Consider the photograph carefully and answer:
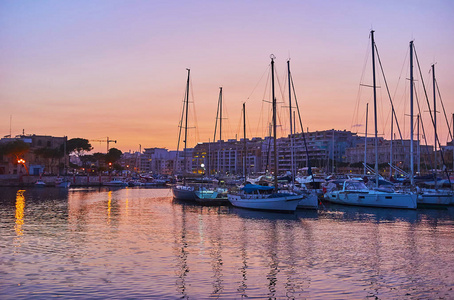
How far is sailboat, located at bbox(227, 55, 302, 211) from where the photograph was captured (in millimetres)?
47312

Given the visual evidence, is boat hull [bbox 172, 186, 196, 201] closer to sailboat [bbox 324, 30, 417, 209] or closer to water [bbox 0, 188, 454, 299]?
sailboat [bbox 324, 30, 417, 209]

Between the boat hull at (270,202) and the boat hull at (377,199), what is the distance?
1247 cm

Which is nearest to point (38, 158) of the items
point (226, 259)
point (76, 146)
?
point (76, 146)

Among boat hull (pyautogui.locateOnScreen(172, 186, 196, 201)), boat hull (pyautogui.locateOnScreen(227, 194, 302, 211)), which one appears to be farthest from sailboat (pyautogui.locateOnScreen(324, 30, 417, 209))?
boat hull (pyautogui.locateOnScreen(172, 186, 196, 201))

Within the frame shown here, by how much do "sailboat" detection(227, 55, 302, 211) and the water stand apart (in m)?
5.06

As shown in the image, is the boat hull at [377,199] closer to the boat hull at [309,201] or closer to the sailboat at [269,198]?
the boat hull at [309,201]

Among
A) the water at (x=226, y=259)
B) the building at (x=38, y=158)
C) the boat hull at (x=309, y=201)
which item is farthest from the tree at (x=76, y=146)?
the boat hull at (x=309, y=201)

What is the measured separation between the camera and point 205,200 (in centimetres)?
6203

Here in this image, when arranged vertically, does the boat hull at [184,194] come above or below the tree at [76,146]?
below

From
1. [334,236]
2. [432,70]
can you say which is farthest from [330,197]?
[334,236]

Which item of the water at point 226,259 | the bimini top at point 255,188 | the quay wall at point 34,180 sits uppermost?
the bimini top at point 255,188

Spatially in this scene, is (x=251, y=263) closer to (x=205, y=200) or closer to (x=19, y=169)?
(x=205, y=200)

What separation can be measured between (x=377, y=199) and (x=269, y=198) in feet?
49.0

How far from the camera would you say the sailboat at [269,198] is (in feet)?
155
